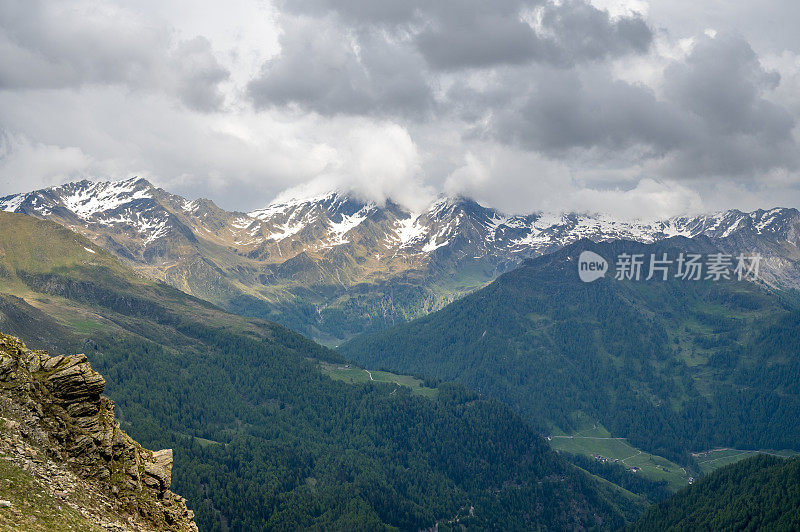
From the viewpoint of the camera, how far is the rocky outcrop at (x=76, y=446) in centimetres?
5241

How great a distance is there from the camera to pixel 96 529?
5028 centimetres

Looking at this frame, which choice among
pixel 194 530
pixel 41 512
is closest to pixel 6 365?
pixel 41 512

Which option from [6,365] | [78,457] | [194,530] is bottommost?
[194,530]

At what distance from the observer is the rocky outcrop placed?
52406 mm

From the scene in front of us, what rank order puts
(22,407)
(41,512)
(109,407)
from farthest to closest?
1. (109,407)
2. (22,407)
3. (41,512)

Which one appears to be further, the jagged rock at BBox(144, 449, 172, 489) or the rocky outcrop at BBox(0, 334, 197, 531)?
the jagged rock at BBox(144, 449, 172, 489)

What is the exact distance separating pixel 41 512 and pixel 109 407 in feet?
51.6

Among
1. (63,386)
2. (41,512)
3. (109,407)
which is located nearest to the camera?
(41,512)

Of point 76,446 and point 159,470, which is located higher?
point 76,446

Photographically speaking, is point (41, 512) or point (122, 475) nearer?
point (41, 512)

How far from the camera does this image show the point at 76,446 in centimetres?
5600

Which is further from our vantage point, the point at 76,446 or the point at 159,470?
the point at 159,470

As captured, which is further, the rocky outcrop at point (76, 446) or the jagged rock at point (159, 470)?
the jagged rock at point (159, 470)

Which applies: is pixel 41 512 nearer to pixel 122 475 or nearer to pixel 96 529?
pixel 96 529
